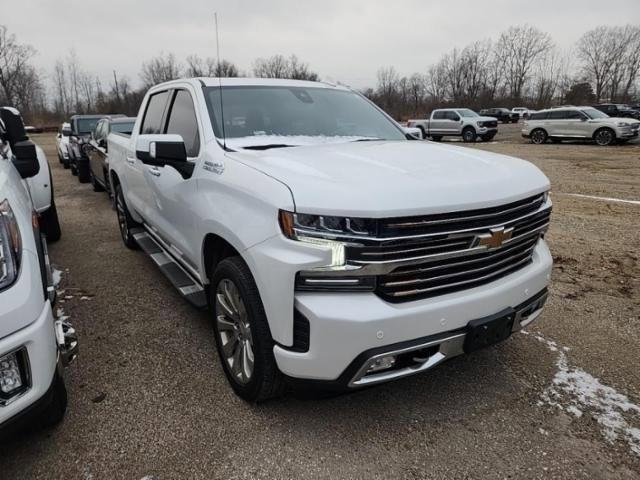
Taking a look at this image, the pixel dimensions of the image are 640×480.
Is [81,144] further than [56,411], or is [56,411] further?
[81,144]

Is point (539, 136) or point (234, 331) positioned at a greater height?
point (539, 136)

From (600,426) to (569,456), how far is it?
34cm

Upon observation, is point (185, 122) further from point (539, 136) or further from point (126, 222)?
point (539, 136)

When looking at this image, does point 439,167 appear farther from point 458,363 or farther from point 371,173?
point 458,363

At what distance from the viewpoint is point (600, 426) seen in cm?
238

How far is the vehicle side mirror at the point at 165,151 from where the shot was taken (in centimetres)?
274

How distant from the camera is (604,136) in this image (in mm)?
18828

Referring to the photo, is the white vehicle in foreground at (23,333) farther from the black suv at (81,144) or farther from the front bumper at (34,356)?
the black suv at (81,144)

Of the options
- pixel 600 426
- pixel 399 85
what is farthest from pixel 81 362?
pixel 399 85

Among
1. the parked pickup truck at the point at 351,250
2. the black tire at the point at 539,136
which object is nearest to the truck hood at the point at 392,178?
the parked pickup truck at the point at 351,250

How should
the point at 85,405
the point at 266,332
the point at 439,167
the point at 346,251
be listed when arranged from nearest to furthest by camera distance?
1. the point at 346,251
2. the point at 266,332
3. the point at 439,167
4. the point at 85,405

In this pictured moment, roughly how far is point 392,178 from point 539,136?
21910 mm

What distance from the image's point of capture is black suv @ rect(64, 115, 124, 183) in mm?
11172

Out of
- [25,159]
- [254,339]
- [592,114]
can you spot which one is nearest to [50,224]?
[25,159]
